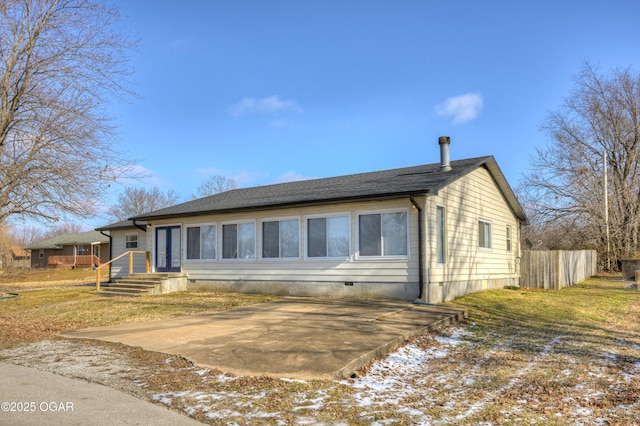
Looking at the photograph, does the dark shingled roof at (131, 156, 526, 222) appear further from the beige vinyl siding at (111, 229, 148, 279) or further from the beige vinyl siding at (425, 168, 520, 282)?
the beige vinyl siding at (111, 229, 148, 279)

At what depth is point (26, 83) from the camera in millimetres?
12055

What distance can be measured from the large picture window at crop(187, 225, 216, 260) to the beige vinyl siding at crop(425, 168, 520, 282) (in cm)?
828

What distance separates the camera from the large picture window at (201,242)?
16828 mm

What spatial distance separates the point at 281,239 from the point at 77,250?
4053 centimetres

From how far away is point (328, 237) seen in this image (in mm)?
13914

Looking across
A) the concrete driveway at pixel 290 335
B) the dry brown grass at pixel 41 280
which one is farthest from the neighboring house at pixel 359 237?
the dry brown grass at pixel 41 280

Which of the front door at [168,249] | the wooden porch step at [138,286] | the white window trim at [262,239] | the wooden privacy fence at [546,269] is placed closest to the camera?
the white window trim at [262,239]

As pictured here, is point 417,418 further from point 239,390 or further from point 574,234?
point 574,234

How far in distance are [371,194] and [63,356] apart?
26.9 ft

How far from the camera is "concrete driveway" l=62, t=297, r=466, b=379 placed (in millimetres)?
6316

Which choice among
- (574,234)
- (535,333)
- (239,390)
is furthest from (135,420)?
(574,234)

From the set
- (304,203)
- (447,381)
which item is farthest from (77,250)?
(447,381)

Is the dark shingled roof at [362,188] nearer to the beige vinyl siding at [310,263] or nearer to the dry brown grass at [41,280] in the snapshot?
the beige vinyl siding at [310,263]

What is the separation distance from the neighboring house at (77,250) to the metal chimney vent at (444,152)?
1515 inches
